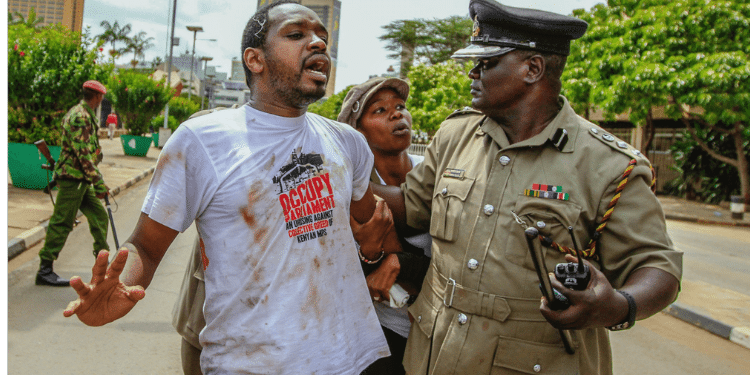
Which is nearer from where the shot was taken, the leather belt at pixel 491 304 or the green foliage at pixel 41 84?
the leather belt at pixel 491 304

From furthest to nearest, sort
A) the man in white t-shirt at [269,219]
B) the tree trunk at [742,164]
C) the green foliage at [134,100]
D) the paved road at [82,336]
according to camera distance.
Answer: the green foliage at [134,100], the tree trunk at [742,164], the paved road at [82,336], the man in white t-shirt at [269,219]

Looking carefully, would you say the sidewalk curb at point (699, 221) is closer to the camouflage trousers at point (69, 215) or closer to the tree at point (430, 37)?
the camouflage trousers at point (69, 215)

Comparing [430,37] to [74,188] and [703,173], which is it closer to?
[703,173]

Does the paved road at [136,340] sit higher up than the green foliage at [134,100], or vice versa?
the green foliage at [134,100]

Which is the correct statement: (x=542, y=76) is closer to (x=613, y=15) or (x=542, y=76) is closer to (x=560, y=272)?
(x=560, y=272)

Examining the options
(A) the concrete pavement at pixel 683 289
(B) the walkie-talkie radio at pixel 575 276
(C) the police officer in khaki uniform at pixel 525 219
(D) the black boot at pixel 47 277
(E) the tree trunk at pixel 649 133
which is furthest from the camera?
(E) the tree trunk at pixel 649 133

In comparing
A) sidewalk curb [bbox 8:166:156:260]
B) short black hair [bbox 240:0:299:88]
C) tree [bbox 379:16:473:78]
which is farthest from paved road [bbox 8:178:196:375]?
tree [bbox 379:16:473:78]

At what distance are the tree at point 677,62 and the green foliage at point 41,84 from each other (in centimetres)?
1397

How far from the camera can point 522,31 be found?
221cm

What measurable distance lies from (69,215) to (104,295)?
5.14 metres

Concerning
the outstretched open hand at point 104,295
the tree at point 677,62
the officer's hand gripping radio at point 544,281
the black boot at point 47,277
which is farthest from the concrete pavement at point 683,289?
the outstretched open hand at point 104,295

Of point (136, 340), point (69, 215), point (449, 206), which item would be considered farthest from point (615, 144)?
point (69, 215)

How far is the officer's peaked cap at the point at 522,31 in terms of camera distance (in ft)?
7.20

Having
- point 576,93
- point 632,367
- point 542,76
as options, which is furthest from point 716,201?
point 542,76
